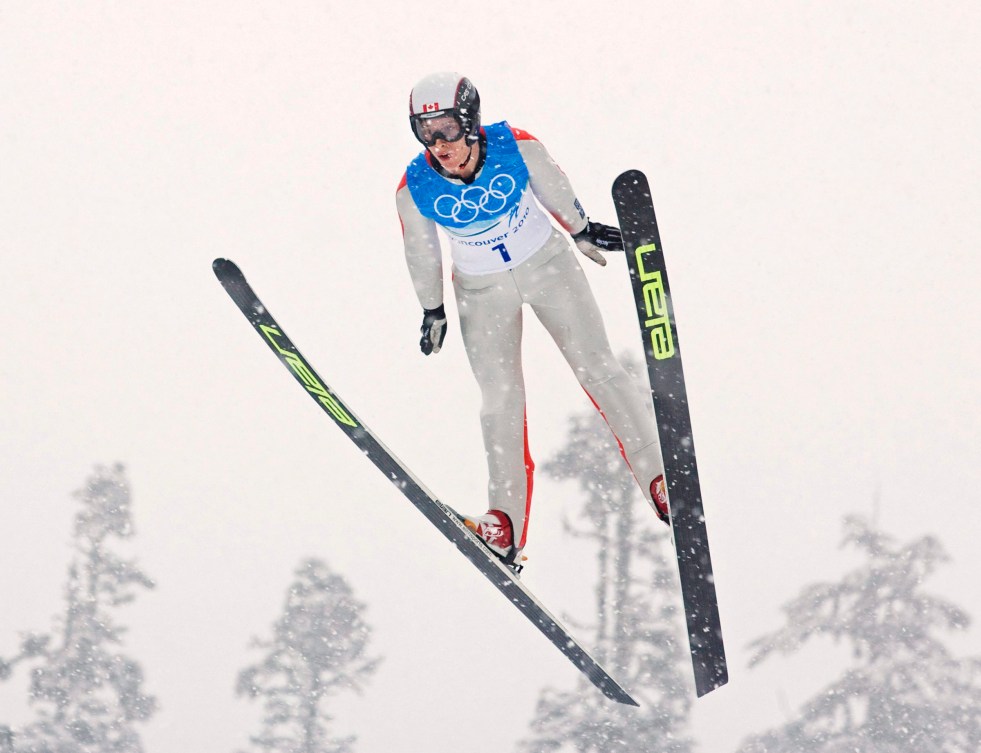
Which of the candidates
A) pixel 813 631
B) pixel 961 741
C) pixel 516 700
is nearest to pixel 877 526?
pixel 813 631

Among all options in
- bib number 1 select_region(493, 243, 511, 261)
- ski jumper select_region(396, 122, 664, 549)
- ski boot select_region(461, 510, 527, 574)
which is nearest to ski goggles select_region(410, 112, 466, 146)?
ski jumper select_region(396, 122, 664, 549)

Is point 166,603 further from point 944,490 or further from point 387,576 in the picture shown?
point 944,490

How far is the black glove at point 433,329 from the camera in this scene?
5.67 m

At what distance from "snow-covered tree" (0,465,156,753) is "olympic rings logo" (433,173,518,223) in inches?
733

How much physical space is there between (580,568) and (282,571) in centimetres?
4553

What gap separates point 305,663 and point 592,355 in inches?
774

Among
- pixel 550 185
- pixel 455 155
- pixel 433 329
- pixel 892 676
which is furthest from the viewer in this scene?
pixel 892 676

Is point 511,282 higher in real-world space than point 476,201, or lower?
lower

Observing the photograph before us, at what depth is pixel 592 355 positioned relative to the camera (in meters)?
5.65

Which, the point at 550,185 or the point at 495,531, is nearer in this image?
the point at 550,185

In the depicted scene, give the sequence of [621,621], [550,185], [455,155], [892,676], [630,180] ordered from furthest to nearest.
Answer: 1. [621,621]
2. [892,676]
3. [550,185]
4. [455,155]
5. [630,180]

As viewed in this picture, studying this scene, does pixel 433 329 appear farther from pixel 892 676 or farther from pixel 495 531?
pixel 892 676

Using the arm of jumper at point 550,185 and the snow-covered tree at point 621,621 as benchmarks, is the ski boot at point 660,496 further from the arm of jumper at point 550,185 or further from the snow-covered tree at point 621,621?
the snow-covered tree at point 621,621

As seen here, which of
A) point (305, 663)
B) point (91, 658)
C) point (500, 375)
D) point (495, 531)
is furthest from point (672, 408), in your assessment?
point (91, 658)
